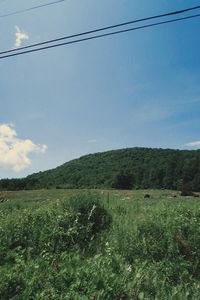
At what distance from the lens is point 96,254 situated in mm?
7613

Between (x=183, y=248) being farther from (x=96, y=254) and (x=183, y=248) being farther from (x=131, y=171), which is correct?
(x=131, y=171)

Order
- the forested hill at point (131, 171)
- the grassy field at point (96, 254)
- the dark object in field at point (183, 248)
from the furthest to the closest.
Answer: the forested hill at point (131, 171) → the dark object in field at point (183, 248) → the grassy field at point (96, 254)

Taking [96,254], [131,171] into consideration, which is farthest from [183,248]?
[131,171]

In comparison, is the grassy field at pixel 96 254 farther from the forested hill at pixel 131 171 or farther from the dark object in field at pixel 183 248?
the forested hill at pixel 131 171

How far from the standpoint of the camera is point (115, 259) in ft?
20.0

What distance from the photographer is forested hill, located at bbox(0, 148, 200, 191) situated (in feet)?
203

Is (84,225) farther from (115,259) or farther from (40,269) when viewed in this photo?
Result: (40,269)

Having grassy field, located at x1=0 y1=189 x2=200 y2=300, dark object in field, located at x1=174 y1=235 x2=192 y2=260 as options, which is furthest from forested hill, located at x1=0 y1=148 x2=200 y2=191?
dark object in field, located at x1=174 y1=235 x2=192 y2=260

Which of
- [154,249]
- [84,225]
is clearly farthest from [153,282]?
[84,225]

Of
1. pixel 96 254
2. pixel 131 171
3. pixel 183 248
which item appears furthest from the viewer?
pixel 131 171

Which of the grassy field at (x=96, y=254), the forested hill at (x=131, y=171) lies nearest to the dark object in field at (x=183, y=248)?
the grassy field at (x=96, y=254)

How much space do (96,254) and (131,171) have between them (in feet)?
222

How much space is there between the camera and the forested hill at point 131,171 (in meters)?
62.0

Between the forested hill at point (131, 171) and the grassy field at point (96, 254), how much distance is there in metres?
37.2
